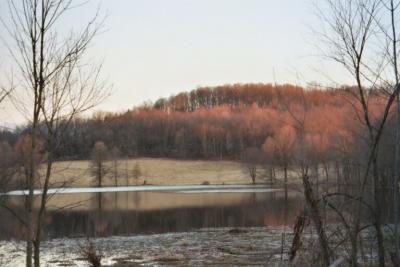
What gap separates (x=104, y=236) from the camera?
2748cm

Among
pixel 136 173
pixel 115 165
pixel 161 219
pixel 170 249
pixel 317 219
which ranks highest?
pixel 317 219

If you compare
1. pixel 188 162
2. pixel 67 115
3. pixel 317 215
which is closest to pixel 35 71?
pixel 67 115

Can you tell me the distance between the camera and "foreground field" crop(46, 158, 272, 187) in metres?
98.2

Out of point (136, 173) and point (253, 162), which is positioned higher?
point (253, 162)

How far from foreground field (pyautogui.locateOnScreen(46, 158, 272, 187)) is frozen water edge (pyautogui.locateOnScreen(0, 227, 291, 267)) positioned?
6677 cm

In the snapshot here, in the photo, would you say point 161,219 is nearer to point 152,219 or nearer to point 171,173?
point 152,219

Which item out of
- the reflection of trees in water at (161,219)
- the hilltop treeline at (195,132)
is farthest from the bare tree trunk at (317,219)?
the hilltop treeline at (195,132)

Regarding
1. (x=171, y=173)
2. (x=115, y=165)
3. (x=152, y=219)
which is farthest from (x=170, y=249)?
(x=171, y=173)

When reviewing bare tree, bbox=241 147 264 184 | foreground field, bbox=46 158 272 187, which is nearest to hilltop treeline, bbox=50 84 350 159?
bare tree, bbox=241 147 264 184

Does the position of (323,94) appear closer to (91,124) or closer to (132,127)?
(91,124)

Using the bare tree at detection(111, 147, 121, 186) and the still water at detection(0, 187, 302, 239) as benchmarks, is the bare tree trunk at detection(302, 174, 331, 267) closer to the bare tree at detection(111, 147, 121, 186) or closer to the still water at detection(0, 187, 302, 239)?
the still water at detection(0, 187, 302, 239)

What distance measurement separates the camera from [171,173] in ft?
349

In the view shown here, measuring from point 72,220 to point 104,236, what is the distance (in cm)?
948

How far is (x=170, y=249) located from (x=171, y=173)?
277 ft
